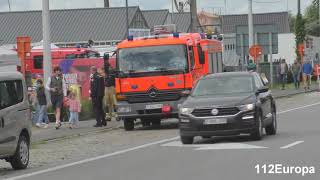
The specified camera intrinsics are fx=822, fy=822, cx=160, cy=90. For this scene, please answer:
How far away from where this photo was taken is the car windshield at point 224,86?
19.1 m

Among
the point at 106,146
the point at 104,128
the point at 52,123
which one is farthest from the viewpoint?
the point at 52,123

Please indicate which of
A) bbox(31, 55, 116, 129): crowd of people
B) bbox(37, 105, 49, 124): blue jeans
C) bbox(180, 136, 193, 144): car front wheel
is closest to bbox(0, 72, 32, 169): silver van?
bbox(180, 136, 193, 144): car front wheel

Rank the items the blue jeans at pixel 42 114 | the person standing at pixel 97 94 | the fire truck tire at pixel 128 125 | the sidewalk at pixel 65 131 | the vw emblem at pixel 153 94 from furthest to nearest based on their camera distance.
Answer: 1. the person standing at pixel 97 94
2. the blue jeans at pixel 42 114
3. the fire truck tire at pixel 128 125
4. the vw emblem at pixel 153 94
5. the sidewalk at pixel 65 131

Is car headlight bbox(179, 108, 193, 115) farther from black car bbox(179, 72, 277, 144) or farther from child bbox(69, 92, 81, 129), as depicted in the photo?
child bbox(69, 92, 81, 129)

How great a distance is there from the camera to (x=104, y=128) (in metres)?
25.6

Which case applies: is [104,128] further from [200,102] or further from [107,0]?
[107,0]

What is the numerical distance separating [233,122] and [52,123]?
1164 centimetres

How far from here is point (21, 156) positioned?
1552 cm

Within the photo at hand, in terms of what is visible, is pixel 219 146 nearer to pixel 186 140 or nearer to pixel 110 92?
pixel 186 140

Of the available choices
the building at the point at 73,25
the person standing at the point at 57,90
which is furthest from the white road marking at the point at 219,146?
the building at the point at 73,25

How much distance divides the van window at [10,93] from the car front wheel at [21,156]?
2.47 ft

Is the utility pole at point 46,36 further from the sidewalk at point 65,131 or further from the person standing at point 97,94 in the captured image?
the person standing at point 97,94

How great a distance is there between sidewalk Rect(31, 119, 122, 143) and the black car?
5305 millimetres

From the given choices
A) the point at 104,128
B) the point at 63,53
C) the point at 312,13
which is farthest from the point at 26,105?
the point at 312,13
